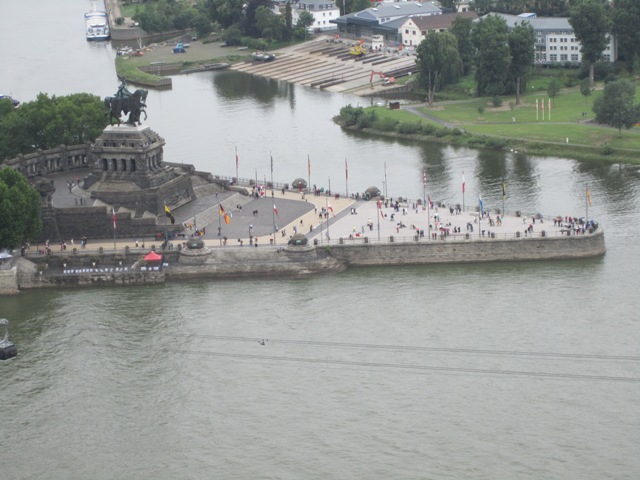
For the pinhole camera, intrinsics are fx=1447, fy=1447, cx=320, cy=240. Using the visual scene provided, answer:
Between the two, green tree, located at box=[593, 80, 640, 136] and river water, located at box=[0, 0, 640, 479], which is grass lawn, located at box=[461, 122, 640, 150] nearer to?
green tree, located at box=[593, 80, 640, 136]

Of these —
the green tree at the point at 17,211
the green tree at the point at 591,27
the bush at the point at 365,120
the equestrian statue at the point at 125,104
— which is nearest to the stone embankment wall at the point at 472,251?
the equestrian statue at the point at 125,104

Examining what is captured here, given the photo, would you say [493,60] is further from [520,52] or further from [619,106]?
[619,106]

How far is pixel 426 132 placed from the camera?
564 feet

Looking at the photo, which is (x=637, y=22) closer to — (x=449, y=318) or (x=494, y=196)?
(x=494, y=196)

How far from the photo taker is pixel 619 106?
531 feet

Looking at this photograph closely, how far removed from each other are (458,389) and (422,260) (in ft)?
89.2

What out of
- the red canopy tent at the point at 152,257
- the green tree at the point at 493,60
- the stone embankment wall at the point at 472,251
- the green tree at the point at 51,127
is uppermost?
the green tree at the point at 493,60

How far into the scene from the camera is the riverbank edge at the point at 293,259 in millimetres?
118812

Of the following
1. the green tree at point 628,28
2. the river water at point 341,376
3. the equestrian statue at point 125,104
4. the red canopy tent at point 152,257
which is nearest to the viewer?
the river water at point 341,376

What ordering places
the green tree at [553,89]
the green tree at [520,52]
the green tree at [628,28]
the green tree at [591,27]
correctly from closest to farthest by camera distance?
the green tree at [553,89]
the green tree at [520,52]
the green tree at [591,27]
the green tree at [628,28]

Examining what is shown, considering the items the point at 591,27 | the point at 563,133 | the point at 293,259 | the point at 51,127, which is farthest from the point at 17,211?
the point at 591,27

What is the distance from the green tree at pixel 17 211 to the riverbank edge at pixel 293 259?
2.15m

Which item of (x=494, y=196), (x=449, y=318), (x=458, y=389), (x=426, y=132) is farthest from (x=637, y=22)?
(x=458, y=389)

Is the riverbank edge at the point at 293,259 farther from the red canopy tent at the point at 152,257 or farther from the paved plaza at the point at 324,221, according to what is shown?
the paved plaza at the point at 324,221
